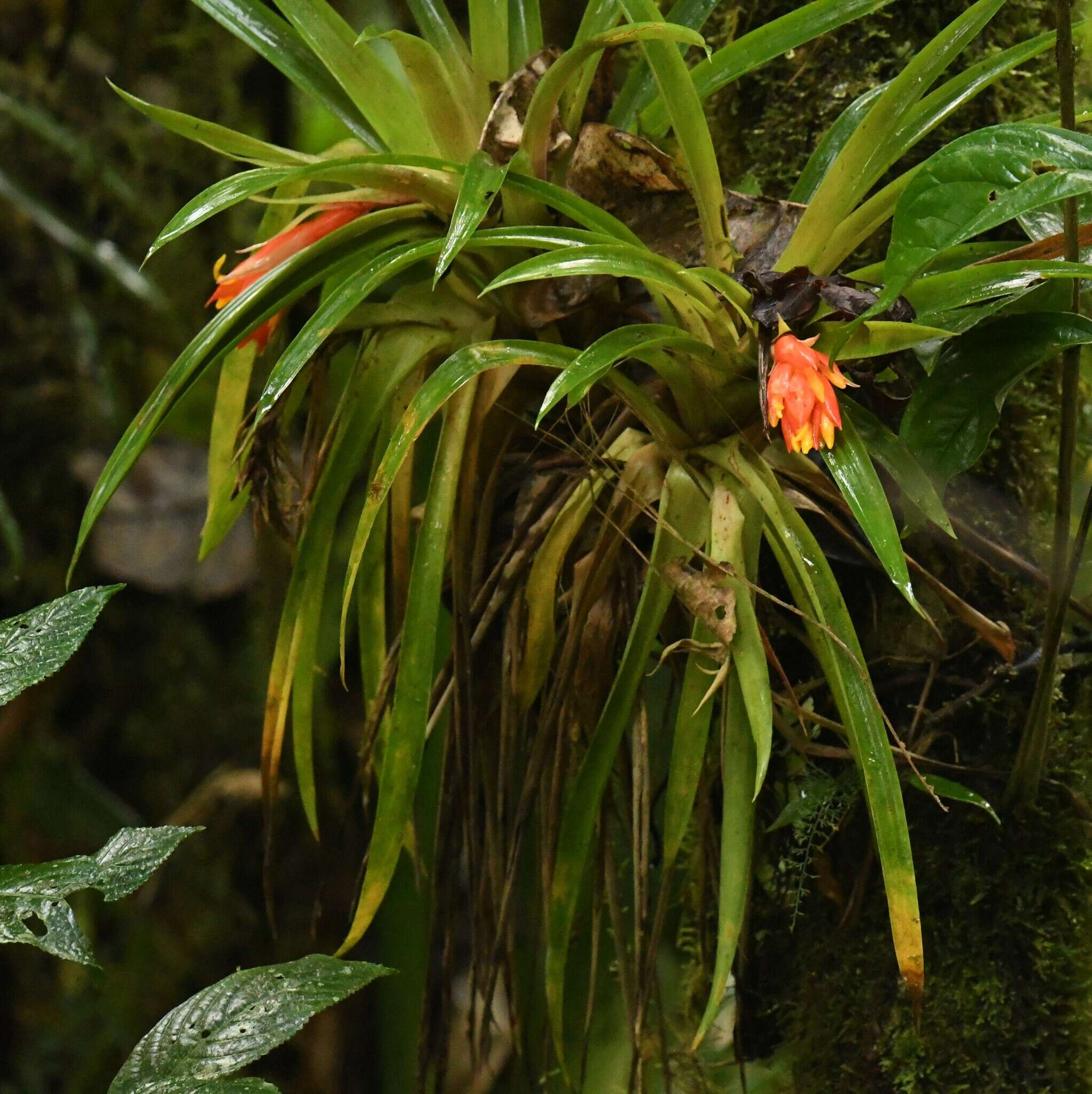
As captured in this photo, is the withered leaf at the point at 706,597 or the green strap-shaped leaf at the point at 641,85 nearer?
the withered leaf at the point at 706,597

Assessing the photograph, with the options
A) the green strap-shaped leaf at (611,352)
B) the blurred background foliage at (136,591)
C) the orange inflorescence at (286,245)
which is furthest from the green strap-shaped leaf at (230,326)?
the blurred background foliage at (136,591)

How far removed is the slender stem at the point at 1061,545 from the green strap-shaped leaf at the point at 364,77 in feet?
1.49

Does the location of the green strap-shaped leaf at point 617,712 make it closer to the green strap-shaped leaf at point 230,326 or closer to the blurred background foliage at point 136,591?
the green strap-shaped leaf at point 230,326

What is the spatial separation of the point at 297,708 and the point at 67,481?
127cm

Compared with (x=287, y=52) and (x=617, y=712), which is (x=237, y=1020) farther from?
(x=287, y=52)

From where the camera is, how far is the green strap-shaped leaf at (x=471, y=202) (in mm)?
670

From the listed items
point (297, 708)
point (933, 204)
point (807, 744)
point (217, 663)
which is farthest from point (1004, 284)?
point (217, 663)

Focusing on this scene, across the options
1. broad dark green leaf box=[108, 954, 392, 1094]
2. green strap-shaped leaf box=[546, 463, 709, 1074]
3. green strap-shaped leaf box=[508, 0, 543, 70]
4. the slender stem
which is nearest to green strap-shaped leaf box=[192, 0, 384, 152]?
green strap-shaped leaf box=[508, 0, 543, 70]

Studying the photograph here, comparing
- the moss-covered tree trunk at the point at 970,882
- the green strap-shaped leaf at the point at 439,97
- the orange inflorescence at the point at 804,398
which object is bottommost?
the moss-covered tree trunk at the point at 970,882

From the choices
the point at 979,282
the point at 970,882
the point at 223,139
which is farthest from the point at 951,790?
the point at 223,139

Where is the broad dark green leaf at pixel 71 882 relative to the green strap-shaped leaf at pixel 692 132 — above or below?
below

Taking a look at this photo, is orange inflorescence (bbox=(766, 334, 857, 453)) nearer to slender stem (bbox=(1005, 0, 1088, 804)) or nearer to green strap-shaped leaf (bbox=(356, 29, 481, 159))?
slender stem (bbox=(1005, 0, 1088, 804))

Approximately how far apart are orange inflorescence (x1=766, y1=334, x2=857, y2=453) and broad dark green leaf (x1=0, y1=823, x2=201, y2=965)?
41 cm

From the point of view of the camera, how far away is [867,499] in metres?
0.65
